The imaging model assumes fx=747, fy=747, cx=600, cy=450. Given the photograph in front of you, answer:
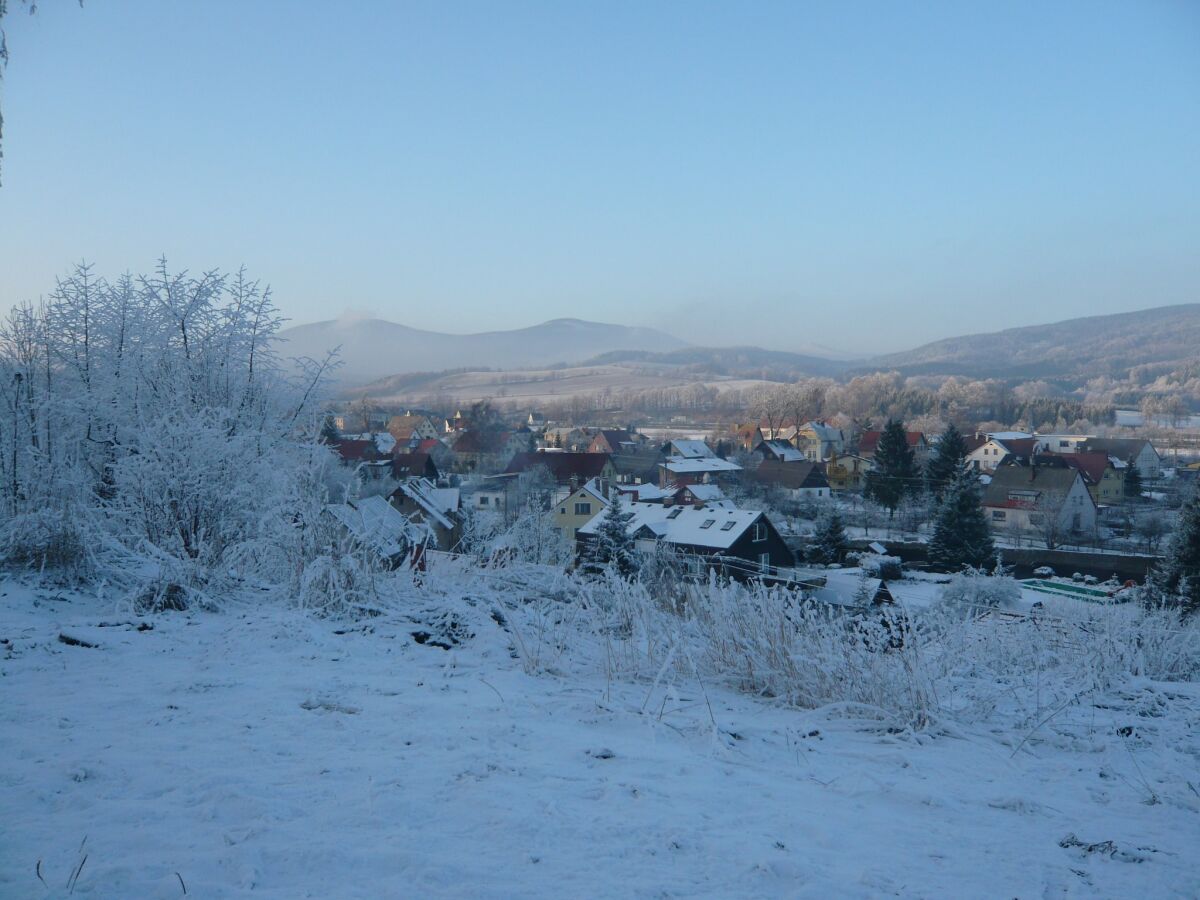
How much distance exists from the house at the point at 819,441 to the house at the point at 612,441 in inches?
373

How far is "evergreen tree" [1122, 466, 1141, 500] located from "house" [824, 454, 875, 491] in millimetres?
9541

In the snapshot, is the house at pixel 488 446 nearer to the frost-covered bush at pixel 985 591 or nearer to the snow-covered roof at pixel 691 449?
the snow-covered roof at pixel 691 449

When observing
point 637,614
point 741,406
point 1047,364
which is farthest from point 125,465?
point 1047,364

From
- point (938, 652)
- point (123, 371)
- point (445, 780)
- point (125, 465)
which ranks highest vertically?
point (123, 371)

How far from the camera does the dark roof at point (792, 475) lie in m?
32.1

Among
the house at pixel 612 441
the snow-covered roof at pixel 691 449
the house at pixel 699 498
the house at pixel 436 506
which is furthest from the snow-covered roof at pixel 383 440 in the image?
the house at pixel 699 498

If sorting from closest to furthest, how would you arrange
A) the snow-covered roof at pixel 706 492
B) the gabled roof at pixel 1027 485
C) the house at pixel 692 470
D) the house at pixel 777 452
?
the snow-covered roof at pixel 706 492 < the gabled roof at pixel 1027 485 < the house at pixel 692 470 < the house at pixel 777 452

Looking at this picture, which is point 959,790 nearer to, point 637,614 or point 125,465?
point 637,614

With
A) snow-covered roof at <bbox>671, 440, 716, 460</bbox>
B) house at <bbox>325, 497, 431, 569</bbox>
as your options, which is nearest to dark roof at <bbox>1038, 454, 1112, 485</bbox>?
snow-covered roof at <bbox>671, 440, 716, 460</bbox>

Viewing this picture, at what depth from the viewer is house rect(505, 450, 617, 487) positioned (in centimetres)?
3083

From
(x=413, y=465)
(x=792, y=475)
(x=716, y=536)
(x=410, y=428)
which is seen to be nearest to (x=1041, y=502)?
(x=792, y=475)

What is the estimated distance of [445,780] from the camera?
2.54 m

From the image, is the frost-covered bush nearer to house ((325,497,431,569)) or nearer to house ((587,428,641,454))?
house ((325,497,431,569))

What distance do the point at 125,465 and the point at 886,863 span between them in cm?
654
